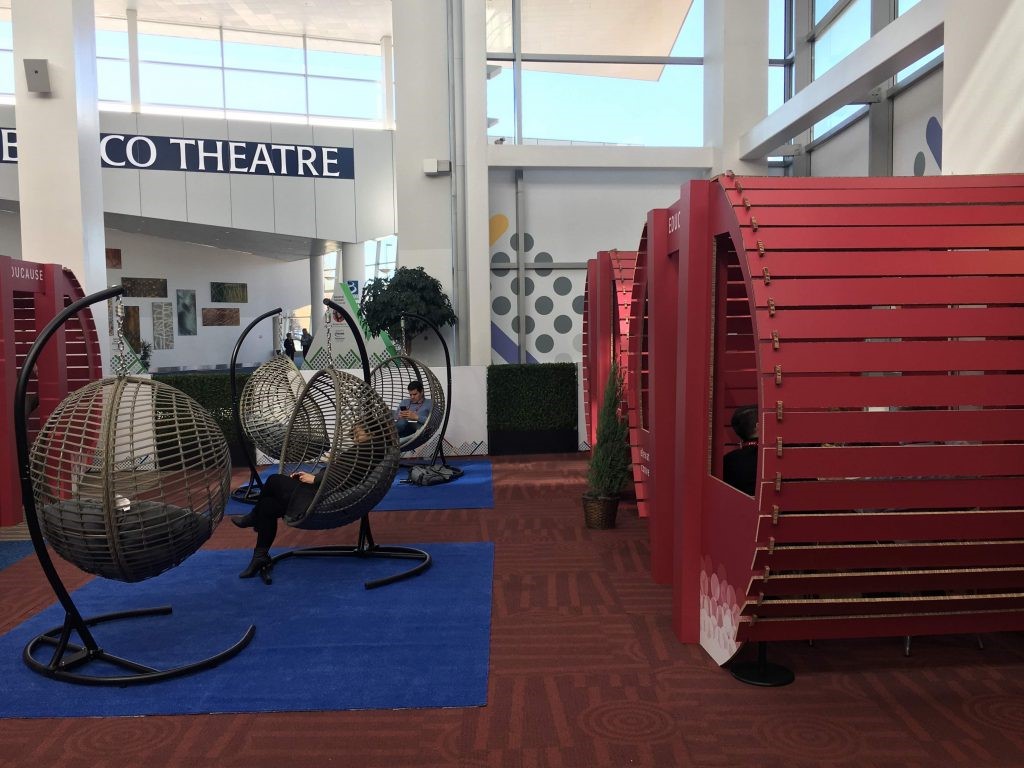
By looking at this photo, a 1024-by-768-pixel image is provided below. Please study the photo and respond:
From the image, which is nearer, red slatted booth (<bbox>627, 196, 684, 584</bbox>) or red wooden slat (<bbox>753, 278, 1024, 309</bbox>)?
red wooden slat (<bbox>753, 278, 1024, 309</bbox>)

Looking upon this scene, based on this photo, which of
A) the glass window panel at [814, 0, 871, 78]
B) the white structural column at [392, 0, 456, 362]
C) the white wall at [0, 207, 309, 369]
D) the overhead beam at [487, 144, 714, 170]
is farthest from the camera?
the white wall at [0, 207, 309, 369]

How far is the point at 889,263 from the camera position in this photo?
3018 mm

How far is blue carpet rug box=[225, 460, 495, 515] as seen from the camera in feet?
22.8

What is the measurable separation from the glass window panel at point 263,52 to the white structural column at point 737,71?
1123 centimetres

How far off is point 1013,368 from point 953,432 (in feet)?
1.13

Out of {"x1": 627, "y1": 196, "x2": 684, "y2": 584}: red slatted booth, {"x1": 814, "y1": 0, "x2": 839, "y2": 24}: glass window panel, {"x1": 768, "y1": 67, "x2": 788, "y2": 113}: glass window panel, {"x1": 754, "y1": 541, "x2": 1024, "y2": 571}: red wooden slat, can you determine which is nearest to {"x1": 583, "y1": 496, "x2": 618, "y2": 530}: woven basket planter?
{"x1": 627, "y1": 196, "x2": 684, "y2": 584}: red slatted booth

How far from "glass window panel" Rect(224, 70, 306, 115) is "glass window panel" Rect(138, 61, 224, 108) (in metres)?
0.25

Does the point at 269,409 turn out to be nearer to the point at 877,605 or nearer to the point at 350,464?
the point at 350,464

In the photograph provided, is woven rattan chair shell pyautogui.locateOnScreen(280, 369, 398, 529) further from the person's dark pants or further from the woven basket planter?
the woven basket planter

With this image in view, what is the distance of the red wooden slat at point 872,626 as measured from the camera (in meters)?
3.11

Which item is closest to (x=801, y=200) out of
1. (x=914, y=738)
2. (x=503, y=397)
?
(x=914, y=738)

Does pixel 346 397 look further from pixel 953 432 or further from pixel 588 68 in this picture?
pixel 588 68

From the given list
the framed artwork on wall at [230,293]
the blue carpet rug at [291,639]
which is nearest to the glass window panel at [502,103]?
the blue carpet rug at [291,639]

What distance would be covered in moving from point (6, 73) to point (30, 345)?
12.6m
